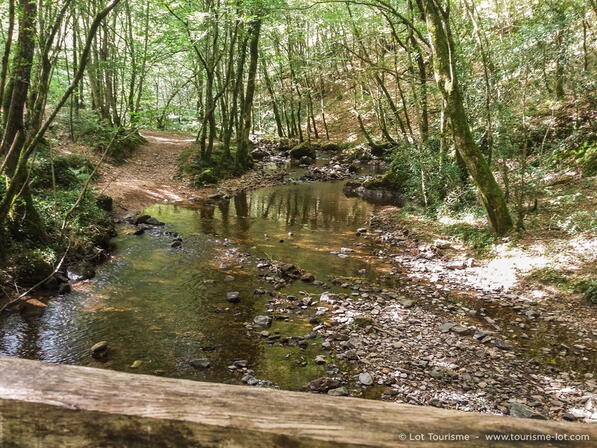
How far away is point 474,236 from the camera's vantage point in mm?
10195

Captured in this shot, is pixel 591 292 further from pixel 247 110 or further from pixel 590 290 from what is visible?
pixel 247 110

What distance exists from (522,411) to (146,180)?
1770cm

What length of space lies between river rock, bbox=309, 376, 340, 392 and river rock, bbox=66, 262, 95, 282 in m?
5.80

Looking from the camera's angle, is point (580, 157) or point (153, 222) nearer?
point (580, 157)

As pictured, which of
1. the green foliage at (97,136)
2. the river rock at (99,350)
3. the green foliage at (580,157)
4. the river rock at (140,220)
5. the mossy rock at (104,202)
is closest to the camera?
the river rock at (99,350)

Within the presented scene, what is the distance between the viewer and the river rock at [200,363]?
5523 mm

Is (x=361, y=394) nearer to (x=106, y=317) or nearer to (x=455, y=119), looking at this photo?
(x=106, y=317)

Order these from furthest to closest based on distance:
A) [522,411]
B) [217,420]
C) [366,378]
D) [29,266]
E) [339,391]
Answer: [29,266] < [366,378] < [339,391] < [522,411] < [217,420]

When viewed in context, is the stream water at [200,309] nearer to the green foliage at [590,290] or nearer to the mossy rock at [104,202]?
the green foliage at [590,290]

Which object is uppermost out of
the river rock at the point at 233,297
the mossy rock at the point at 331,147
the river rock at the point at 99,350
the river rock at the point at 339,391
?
the mossy rock at the point at 331,147

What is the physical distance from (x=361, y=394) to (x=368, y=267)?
494 centimetres

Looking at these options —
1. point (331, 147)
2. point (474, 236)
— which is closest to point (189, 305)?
point (474, 236)

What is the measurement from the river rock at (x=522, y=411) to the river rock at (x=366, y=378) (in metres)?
1.62

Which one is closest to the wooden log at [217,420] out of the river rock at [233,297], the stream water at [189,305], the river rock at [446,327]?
the stream water at [189,305]
